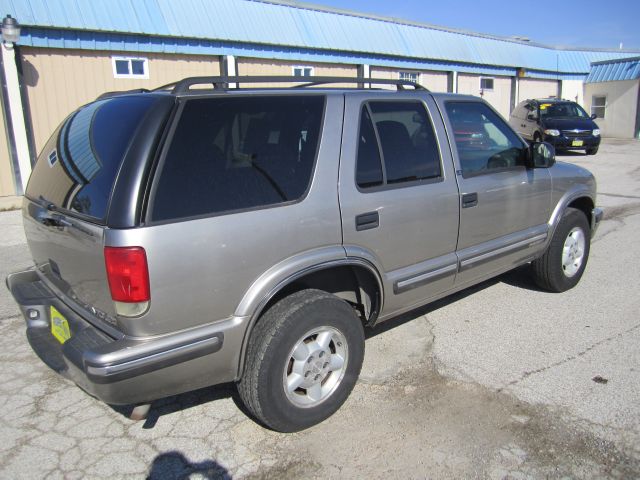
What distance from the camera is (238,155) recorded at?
268cm

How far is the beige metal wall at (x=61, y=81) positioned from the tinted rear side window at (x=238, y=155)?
898 centimetres

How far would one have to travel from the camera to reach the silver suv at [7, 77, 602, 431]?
7.82 ft

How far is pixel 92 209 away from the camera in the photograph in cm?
250

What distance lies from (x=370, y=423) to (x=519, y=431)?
2.73 ft

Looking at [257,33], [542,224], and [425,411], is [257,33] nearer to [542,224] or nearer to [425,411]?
[542,224]

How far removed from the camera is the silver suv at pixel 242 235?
238cm

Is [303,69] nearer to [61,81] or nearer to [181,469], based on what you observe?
[61,81]

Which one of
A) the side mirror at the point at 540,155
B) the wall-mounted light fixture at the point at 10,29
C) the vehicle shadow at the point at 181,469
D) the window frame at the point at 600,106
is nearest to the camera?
the vehicle shadow at the point at 181,469

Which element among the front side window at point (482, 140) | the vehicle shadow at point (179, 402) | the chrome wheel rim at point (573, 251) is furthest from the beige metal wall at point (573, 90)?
the vehicle shadow at point (179, 402)

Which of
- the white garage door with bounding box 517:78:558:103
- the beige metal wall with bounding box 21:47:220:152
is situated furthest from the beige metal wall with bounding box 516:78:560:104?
the beige metal wall with bounding box 21:47:220:152

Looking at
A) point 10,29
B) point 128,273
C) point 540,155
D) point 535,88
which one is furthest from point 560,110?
point 128,273

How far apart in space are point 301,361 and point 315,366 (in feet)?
0.36

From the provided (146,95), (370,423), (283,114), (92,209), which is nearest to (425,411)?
(370,423)

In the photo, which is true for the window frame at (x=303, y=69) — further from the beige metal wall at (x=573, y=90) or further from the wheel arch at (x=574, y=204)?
the beige metal wall at (x=573, y=90)
